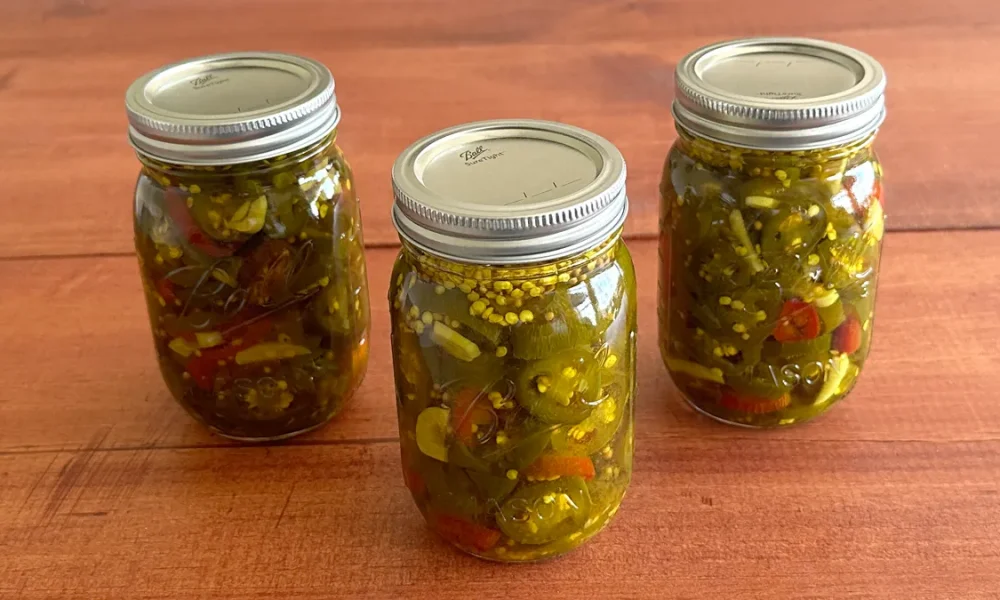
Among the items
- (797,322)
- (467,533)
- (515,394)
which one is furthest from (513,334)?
(797,322)

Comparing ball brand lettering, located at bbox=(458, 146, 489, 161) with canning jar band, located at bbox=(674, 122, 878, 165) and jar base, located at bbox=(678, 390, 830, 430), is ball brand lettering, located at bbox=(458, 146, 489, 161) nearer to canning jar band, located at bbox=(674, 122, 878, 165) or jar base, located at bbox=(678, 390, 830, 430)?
canning jar band, located at bbox=(674, 122, 878, 165)

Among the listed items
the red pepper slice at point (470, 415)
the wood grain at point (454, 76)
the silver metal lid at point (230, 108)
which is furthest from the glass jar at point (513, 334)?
the wood grain at point (454, 76)

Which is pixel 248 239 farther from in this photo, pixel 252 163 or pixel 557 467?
pixel 557 467

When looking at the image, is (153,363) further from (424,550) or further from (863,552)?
(863,552)

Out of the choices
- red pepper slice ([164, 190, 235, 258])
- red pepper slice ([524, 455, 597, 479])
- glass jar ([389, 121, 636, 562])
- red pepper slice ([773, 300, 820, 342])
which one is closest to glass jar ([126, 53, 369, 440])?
red pepper slice ([164, 190, 235, 258])

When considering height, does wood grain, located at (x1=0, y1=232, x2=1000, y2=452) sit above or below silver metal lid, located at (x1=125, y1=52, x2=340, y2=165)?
below
